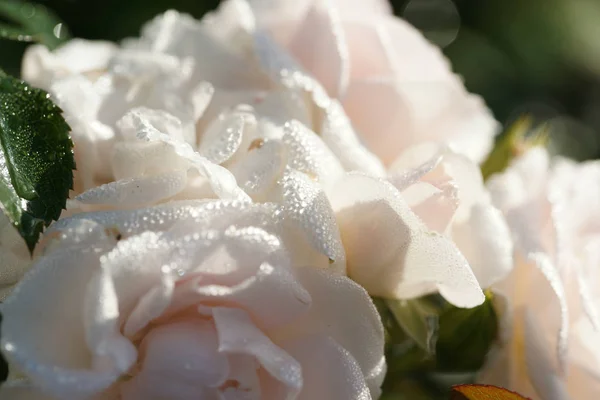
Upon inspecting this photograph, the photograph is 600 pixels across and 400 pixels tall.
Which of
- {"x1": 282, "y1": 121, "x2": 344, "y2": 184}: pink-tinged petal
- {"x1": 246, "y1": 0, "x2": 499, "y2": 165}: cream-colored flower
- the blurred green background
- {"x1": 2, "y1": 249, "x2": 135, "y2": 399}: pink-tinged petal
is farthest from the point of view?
the blurred green background

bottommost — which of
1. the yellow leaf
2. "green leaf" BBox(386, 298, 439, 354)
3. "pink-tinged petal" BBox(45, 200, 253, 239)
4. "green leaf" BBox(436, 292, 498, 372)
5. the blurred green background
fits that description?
the blurred green background

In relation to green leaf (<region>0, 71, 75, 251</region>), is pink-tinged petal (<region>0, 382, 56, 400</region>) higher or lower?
lower

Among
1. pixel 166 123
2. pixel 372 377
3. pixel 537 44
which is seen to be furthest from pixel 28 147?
pixel 537 44

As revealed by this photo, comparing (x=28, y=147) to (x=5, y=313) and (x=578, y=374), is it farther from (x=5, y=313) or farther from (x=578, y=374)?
(x=578, y=374)

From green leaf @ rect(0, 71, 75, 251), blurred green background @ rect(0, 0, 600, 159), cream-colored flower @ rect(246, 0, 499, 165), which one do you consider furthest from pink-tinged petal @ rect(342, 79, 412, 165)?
blurred green background @ rect(0, 0, 600, 159)

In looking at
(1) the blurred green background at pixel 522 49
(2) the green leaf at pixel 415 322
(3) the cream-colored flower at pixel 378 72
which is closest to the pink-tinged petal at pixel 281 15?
(3) the cream-colored flower at pixel 378 72

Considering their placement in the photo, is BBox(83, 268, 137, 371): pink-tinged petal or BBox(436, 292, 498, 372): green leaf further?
BBox(436, 292, 498, 372): green leaf

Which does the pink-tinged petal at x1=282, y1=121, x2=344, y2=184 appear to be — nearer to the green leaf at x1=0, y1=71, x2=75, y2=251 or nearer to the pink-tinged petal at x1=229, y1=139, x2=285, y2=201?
the pink-tinged petal at x1=229, y1=139, x2=285, y2=201

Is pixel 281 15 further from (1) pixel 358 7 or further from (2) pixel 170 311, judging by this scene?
(2) pixel 170 311
